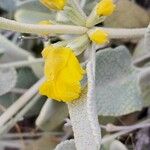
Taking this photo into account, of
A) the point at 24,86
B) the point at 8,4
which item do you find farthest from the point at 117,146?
the point at 8,4

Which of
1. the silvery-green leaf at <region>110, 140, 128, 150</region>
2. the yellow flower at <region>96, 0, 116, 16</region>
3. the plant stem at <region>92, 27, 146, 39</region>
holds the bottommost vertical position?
the silvery-green leaf at <region>110, 140, 128, 150</region>

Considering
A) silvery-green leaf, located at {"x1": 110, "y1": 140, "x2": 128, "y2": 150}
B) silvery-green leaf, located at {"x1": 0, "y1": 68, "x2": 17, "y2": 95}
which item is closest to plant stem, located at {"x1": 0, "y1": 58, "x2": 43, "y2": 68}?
silvery-green leaf, located at {"x1": 0, "y1": 68, "x2": 17, "y2": 95}

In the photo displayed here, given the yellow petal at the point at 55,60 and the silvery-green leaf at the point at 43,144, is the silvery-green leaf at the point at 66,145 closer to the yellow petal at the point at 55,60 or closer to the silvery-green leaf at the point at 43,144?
the yellow petal at the point at 55,60

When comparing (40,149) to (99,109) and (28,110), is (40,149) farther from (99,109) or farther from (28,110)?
(99,109)

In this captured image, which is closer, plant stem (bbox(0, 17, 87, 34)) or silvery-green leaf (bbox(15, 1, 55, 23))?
plant stem (bbox(0, 17, 87, 34))

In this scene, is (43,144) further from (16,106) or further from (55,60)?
(55,60)

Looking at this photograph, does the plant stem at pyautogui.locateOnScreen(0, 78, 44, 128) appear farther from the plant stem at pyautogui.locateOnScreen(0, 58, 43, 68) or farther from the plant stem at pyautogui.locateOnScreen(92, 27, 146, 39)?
the plant stem at pyautogui.locateOnScreen(92, 27, 146, 39)

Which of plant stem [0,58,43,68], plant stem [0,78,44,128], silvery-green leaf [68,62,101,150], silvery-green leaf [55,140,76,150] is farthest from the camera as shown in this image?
plant stem [0,58,43,68]
